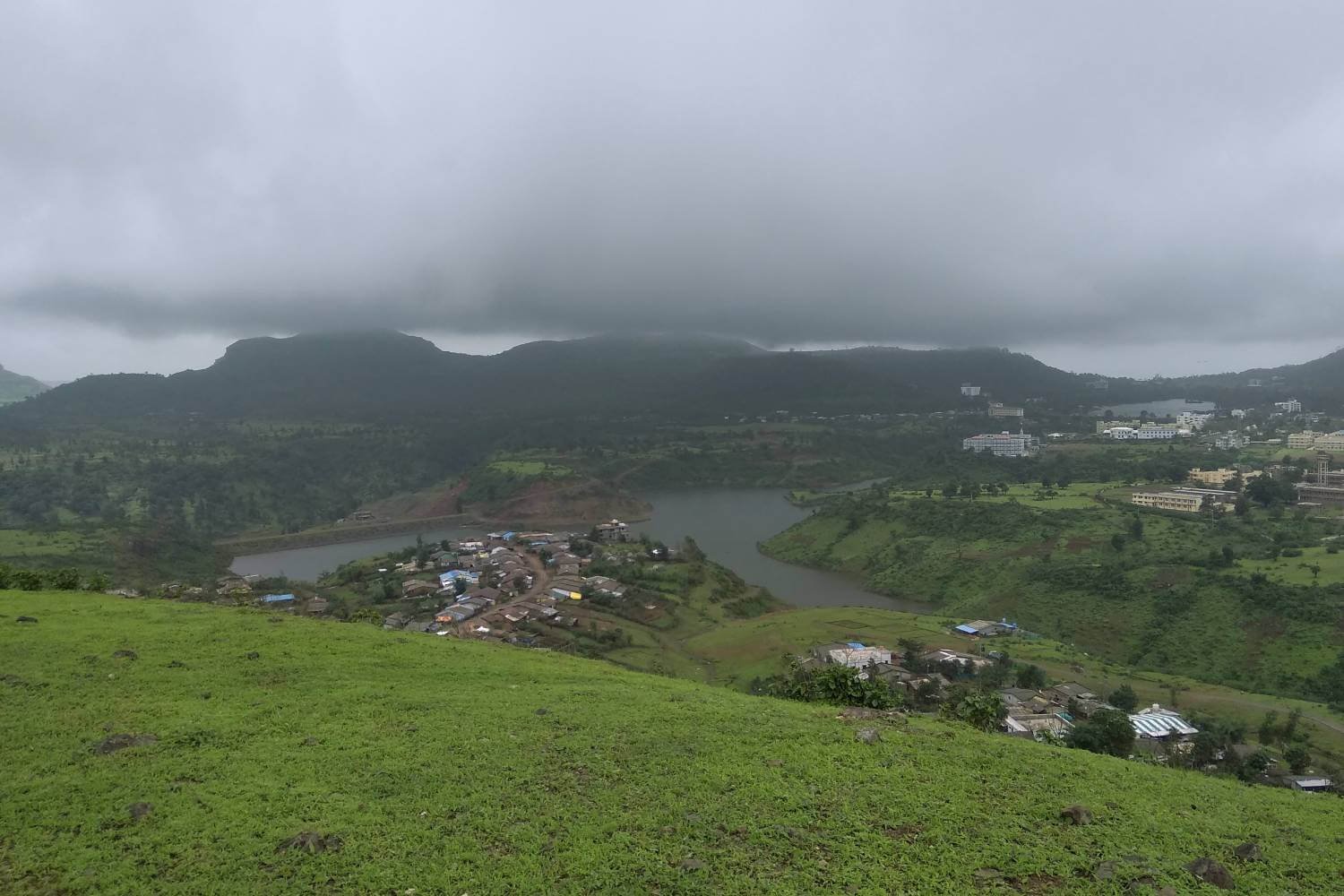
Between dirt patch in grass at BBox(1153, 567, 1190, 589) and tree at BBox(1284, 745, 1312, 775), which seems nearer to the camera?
tree at BBox(1284, 745, 1312, 775)

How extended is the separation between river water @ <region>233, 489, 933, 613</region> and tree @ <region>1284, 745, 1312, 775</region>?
32602mm

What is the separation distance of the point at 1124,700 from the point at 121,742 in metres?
35.0

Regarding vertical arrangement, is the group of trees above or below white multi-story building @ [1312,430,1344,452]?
above

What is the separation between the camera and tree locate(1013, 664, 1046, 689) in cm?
3328

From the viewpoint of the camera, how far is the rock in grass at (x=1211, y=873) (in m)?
6.86

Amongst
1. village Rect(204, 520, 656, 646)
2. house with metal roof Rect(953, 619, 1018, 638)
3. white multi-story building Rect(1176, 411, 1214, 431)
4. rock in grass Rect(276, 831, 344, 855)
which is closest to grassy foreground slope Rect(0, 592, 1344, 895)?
rock in grass Rect(276, 831, 344, 855)

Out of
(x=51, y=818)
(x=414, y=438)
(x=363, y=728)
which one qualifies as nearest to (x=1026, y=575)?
(x=363, y=728)

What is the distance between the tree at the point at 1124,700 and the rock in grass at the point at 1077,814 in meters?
26.6

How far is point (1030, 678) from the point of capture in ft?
110

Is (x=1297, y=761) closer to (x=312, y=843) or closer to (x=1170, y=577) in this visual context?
(x=1170, y=577)

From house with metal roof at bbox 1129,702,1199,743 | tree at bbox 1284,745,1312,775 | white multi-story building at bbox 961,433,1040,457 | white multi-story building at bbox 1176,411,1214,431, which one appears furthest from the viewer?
white multi-story building at bbox 1176,411,1214,431

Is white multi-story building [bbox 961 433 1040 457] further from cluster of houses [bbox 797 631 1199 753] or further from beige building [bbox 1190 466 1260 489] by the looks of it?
cluster of houses [bbox 797 631 1199 753]

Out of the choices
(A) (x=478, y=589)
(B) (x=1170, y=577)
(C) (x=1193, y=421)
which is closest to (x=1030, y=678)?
(B) (x=1170, y=577)

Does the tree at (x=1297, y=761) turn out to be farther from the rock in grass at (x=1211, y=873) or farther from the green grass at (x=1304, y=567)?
the rock in grass at (x=1211, y=873)
